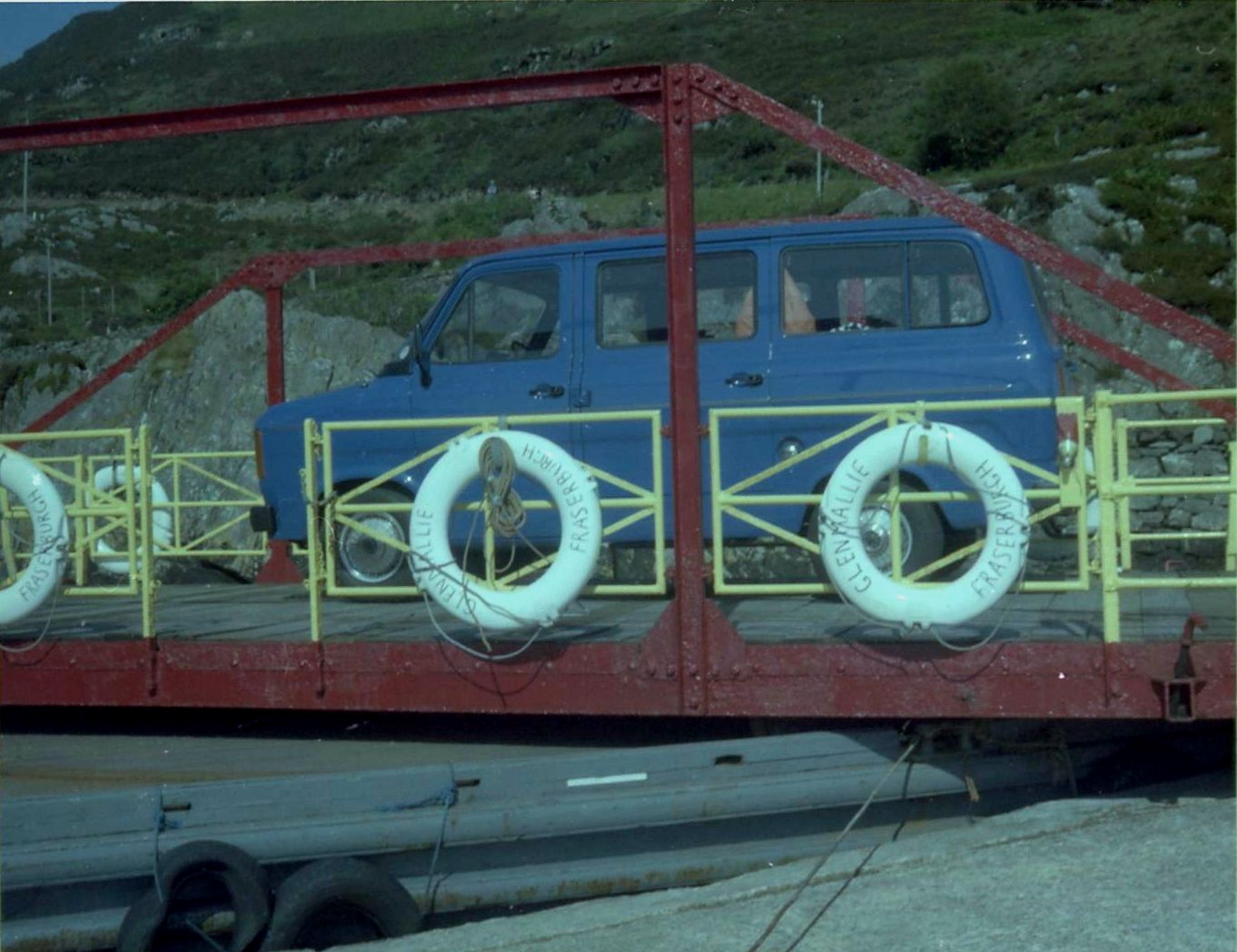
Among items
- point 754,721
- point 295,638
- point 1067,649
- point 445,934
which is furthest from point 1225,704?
point 295,638

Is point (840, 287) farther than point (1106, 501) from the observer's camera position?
Yes

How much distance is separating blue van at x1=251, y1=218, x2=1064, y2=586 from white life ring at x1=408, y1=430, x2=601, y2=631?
210 centimetres

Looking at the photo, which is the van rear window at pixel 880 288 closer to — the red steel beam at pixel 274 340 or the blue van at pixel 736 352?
the blue van at pixel 736 352

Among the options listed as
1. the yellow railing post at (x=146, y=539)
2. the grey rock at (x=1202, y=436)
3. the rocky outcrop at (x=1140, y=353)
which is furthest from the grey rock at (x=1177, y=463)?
the yellow railing post at (x=146, y=539)

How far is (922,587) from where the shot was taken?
5.98 meters

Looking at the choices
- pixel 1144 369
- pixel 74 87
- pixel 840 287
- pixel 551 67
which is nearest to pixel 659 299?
pixel 840 287

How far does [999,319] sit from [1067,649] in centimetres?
291

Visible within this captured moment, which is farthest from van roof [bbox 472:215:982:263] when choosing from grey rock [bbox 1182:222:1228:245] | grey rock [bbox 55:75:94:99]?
grey rock [bbox 55:75:94:99]

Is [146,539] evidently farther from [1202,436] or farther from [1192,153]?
[1192,153]

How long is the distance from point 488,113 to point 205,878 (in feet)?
81.0

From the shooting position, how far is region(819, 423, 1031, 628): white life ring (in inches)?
229

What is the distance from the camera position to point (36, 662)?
704 cm

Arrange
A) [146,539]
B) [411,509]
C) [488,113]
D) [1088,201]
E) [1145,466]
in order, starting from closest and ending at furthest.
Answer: [411,509] → [146,539] → [1145,466] → [1088,201] → [488,113]

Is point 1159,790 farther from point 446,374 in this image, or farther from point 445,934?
point 446,374
